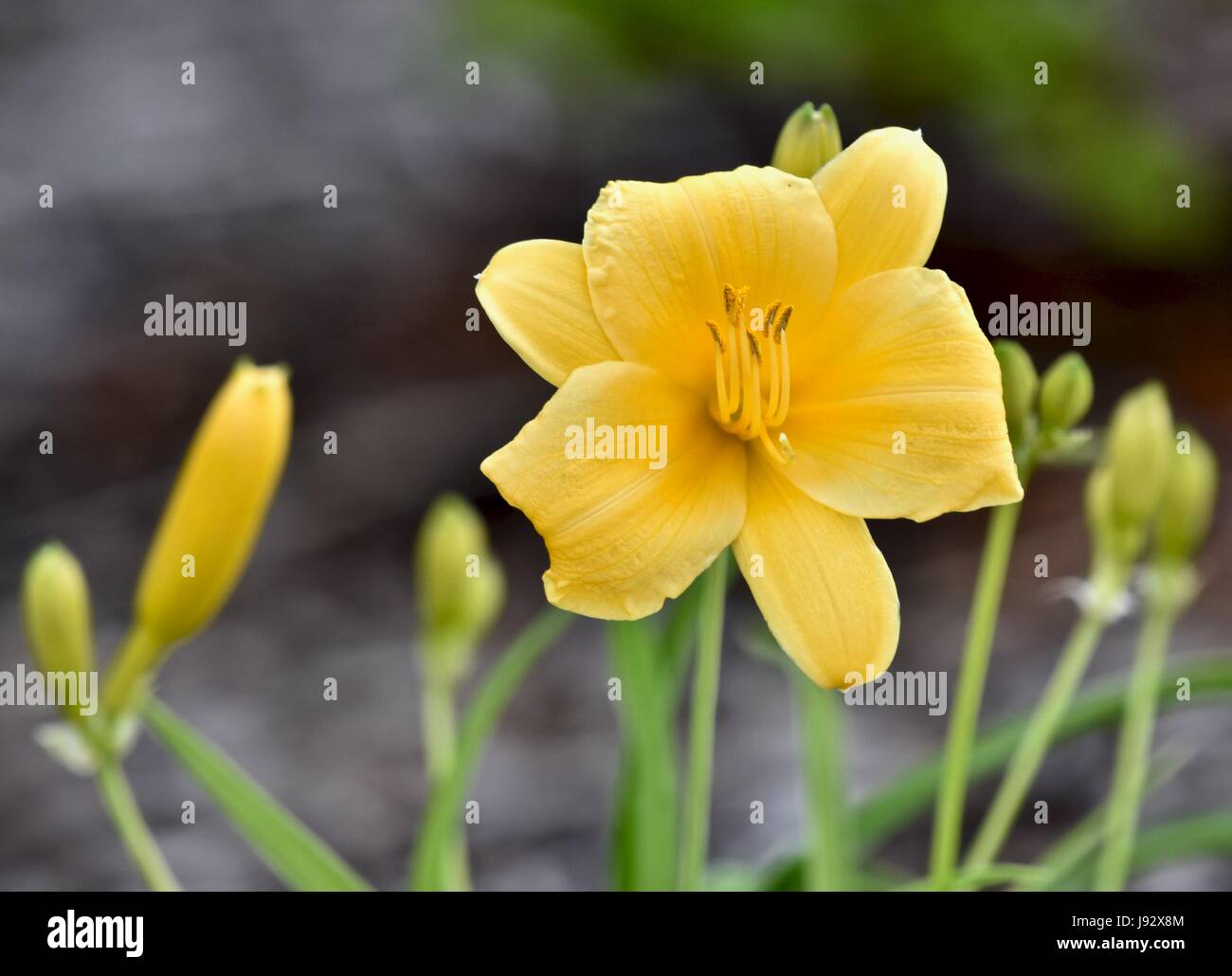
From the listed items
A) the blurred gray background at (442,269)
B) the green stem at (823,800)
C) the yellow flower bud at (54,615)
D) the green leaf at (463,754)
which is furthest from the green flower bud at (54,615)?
the blurred gray background at (442,269)

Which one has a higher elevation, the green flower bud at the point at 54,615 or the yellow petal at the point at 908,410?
the yellow petal at the point at 908,410

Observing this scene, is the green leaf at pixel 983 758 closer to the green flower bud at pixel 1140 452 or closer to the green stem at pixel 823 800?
the green stem at pixel 823 800

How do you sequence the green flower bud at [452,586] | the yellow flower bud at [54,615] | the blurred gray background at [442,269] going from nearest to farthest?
the yellow flower bud at [54,615] < the green flower bud at [452,586] < the blurred gray background at [442,269]

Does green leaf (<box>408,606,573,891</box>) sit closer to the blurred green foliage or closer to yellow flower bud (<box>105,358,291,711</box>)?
yellow flower bud (<box>105,358,291,711</box>)

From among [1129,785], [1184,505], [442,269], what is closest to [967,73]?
[442,269]

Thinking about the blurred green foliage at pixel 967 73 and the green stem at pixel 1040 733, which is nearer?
the green stem at pixel 1040 733

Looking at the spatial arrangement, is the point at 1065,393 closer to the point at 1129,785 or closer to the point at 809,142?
the point at 809,142
